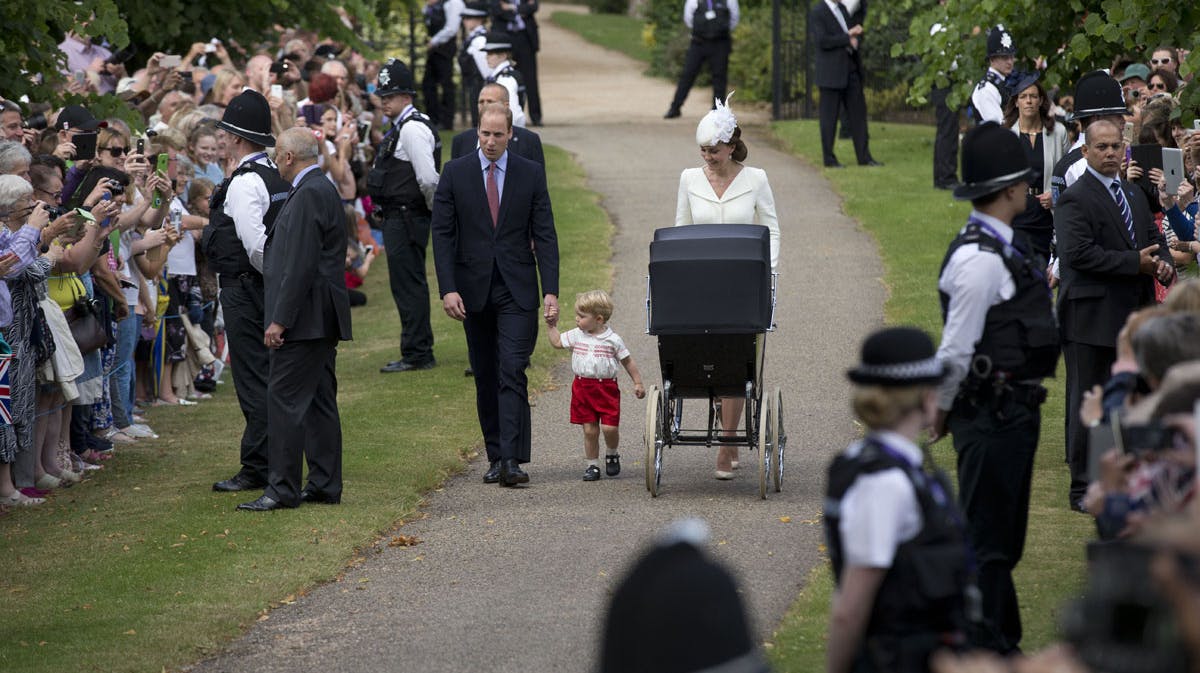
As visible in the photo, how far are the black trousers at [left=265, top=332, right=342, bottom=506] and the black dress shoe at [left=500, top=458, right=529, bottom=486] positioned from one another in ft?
3.19

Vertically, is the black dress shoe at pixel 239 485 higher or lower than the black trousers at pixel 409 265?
lower

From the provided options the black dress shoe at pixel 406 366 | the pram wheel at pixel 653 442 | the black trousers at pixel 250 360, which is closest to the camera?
the pram wheel at pixel 653 442

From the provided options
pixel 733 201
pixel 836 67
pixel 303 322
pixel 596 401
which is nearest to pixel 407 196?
pixel 596 401

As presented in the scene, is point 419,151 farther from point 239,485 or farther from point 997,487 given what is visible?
point 997,487

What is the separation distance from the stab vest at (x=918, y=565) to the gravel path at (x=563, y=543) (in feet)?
8.48

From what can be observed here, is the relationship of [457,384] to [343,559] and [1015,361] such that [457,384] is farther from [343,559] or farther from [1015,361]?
[1015,361]

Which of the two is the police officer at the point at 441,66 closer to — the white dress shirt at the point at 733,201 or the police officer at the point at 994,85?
the police officer at the point at 994,85

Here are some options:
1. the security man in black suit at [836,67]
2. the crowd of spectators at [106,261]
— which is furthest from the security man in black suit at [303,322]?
the security man in black suit at [836,67]

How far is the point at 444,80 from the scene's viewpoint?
27266 millimetres

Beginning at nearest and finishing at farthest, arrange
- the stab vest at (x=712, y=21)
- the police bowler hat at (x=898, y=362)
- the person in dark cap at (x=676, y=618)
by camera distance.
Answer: the person in dark cap at (x=676, y=618) → the police bowler hat at (x=898, y=362) → the stab vest at (x=712, y=21)

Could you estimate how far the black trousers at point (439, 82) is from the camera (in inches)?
1072

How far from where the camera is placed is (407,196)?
14203mm

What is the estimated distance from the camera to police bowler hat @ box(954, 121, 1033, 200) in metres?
6.32

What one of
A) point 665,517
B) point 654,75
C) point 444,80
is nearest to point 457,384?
point 665,517
